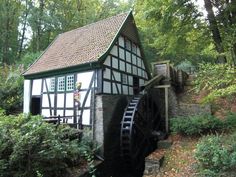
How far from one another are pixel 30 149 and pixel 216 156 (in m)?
5.24

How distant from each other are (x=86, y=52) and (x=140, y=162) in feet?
19.1

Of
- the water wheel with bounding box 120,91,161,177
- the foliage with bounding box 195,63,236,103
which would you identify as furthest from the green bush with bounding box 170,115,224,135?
the foliage with bounding box 195,63,236,103

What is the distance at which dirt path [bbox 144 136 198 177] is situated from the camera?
815cm

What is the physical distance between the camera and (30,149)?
24.7 ft

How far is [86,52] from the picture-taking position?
12.0 metres

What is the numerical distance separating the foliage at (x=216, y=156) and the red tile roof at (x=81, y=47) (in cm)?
562

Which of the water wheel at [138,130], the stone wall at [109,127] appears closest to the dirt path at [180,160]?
the water wheel at [138,130]

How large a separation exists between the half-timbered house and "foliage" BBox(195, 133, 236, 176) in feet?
15.9

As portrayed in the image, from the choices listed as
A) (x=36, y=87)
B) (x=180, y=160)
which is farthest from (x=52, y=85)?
(x=180, y=160)

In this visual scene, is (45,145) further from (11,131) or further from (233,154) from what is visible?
(233,154)

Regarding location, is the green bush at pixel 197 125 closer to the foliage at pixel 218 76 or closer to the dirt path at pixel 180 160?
the dirt path at pixel 180 160

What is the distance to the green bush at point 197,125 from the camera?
1073 cm

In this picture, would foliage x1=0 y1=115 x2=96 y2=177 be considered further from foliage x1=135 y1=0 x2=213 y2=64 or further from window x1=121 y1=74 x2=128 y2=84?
foliage x1=135 y1=0 x2=213 y2=64

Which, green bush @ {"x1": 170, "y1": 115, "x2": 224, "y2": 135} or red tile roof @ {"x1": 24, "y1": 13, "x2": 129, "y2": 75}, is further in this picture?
red tile roof @ {"x1": 24, "y1": 13, "x2": 129, "y2": 75}
